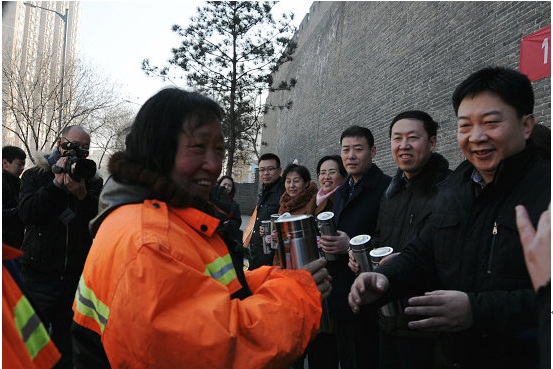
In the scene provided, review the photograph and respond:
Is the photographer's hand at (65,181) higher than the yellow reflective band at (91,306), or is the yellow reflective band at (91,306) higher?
the photographer's hand at (65,181)

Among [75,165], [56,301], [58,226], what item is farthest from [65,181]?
[56,301]

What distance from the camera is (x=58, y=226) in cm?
329

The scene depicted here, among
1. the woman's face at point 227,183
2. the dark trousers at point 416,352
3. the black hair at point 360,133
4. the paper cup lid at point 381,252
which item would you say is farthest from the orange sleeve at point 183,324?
the woman's face at point 227,183

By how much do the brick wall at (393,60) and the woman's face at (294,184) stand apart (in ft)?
11.9

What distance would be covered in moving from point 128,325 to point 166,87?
86 centimetres

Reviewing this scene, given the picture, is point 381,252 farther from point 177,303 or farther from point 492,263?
point 177,303

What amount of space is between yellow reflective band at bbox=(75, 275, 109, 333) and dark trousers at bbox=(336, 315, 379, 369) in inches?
85.6

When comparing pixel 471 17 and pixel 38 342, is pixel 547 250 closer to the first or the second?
pixel 38 342

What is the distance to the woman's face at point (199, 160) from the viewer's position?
1.60 meters

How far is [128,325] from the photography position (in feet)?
4.04

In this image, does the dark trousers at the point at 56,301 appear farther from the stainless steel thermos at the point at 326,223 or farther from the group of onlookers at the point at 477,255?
the group of onlookers at the point at 477,255

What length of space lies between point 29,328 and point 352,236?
2.48 metres

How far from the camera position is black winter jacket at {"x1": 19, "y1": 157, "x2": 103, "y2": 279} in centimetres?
310

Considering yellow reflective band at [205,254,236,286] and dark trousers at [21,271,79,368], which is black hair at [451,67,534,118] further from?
dark trousers at [21,271,79,368]
